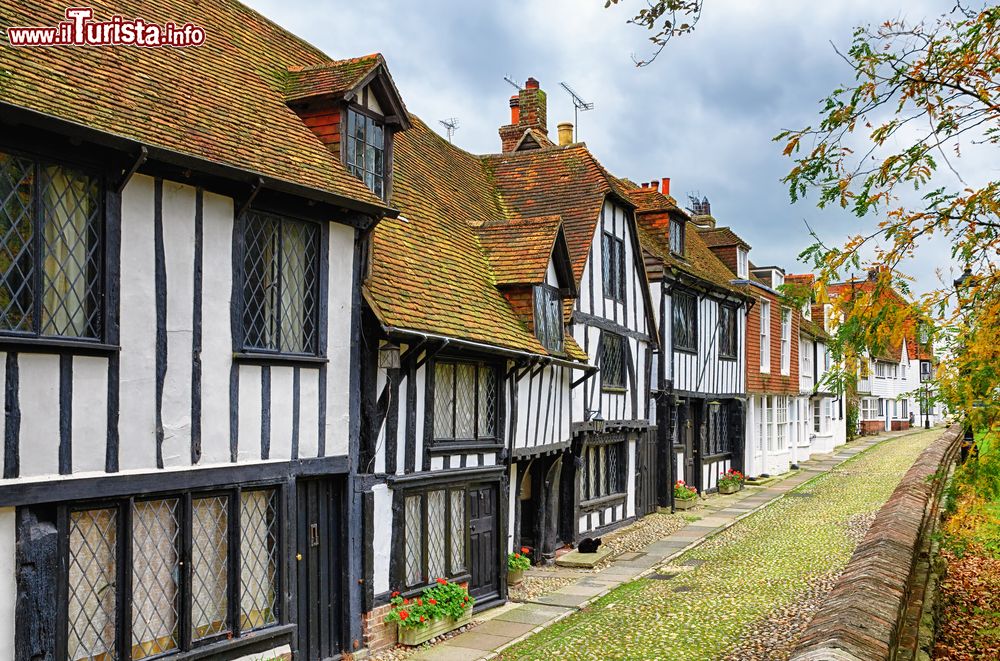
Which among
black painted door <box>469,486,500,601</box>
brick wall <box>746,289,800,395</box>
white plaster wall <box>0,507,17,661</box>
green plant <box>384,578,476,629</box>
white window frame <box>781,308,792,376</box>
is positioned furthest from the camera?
white window frame <box>781,308,792,376</box>

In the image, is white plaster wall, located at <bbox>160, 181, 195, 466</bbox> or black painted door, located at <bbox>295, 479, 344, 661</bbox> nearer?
white plaster wall, located at <bbox>160, 181, 195, 466</bbox>

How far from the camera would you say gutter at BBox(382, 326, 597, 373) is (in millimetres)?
10477

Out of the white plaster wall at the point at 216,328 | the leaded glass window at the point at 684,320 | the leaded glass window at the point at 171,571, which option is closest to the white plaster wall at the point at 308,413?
the leaded glass window at the point at 171,571

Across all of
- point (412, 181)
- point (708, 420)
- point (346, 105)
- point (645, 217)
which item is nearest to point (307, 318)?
point (346, 105)

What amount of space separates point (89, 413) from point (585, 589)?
30.4ft

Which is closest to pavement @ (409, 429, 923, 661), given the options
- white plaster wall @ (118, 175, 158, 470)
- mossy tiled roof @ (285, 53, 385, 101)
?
white plaster wall @ (118, 175, 158, 470)

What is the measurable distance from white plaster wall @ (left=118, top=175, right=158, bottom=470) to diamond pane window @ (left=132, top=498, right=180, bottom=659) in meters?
0.51

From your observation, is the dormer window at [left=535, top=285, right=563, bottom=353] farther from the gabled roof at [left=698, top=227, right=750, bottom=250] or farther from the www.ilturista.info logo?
the gabled roof at [left=698, top=227, right=750, bottom=250]

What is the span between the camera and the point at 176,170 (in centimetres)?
811

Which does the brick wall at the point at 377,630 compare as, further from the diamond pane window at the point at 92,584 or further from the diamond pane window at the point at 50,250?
the diamond pane window at the point at 50,250

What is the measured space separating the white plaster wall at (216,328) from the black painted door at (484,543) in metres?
5.18

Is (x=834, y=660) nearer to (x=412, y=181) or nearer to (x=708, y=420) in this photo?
(x=412, y=181)

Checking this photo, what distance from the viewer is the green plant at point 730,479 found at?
27766 millimetres

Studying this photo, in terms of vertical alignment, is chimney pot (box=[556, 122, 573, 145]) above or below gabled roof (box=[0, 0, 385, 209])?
above
